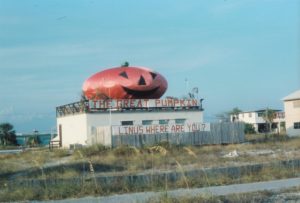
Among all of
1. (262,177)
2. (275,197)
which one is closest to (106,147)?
(262,177)

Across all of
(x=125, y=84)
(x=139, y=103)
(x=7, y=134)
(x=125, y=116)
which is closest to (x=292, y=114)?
(x=125, y=84)

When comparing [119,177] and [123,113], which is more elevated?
[123,113]

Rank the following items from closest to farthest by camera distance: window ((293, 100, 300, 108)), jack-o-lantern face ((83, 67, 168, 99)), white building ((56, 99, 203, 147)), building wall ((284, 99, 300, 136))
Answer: white building ((56, 99, 203, 147)) < jack-o-lantern face ((83, 67, 168, 99)) < window ((293, 100, 300, 108)) < building wall ((284, 99, 300, 136))

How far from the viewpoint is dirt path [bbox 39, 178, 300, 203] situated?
12446 millimetres

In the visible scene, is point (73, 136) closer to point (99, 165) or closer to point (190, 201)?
point (99, 165)

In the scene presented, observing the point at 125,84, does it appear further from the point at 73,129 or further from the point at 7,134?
the point at 7,134

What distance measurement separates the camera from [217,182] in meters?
15.4

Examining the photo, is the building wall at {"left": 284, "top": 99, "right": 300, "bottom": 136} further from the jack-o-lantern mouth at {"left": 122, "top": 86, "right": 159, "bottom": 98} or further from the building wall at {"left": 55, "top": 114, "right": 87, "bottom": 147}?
the building wall at {"left": 55, "top": 114, "right": 87, "bottom": 147}

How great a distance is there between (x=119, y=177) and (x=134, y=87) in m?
35.1

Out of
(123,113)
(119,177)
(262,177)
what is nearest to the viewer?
(119,177)

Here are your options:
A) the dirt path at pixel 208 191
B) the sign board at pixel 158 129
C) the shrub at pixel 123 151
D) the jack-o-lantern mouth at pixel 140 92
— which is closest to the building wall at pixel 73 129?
the sign board at pixel 158 129

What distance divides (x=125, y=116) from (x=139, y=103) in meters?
1.87

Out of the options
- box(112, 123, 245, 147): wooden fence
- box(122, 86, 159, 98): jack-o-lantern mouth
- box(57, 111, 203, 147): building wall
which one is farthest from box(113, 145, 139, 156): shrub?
box(122, 86, 159, 98): jack-o-lantern mouth

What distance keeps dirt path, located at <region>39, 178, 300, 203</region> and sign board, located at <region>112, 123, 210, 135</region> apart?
23.8 meters
